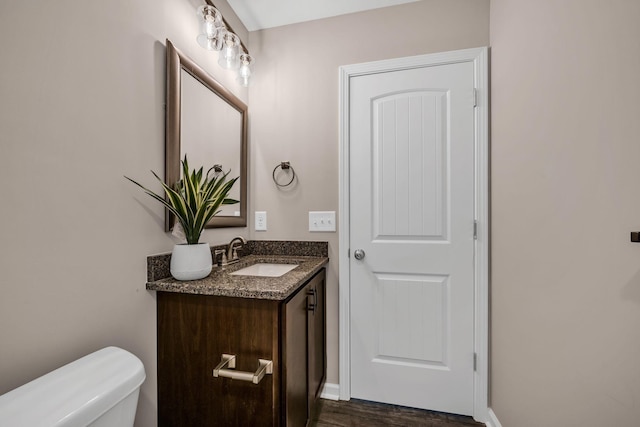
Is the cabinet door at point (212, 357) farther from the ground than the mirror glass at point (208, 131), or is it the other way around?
the mirror glass at point (208, 131)

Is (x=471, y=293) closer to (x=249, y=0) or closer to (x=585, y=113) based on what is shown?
(x=585, y=113)

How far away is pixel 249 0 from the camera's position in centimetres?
161

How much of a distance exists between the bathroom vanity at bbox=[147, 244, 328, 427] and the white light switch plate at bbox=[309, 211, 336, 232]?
634 mm

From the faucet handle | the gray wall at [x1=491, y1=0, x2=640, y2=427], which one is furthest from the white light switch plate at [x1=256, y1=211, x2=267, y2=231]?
the gray wall at [x1=491, y1=0, x2=640, y2=427]

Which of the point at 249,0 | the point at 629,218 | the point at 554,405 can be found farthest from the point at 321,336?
the point at 249,0

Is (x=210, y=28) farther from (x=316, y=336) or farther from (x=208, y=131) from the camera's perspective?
(x=316, y=336)

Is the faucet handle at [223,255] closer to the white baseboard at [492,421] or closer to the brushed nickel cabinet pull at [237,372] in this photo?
the brushed nickel cabinet pull at [237,372]

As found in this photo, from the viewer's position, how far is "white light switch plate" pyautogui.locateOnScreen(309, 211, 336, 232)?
1711 millimetres

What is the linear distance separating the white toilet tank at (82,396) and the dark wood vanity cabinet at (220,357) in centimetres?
28

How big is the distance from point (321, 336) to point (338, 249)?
0.54 metres


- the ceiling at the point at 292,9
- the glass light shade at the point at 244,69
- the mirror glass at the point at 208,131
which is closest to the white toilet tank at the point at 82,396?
the mirror glass at the point at 208,131

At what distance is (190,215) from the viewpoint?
1.08 meters

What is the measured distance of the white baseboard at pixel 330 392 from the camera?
A: 5.51 ft

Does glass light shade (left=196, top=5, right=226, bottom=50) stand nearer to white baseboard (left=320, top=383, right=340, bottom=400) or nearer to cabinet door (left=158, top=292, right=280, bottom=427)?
cabinet door (left=158, top=292, right=280, bottom=427)
